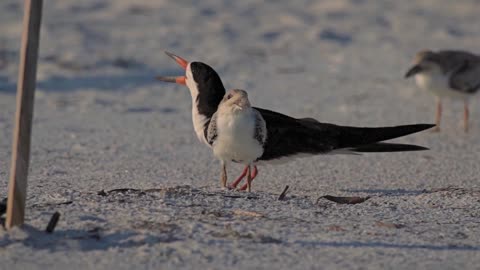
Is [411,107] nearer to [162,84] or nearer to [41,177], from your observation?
[162,84]

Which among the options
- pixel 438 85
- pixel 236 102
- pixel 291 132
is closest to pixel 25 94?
pixel 236 102

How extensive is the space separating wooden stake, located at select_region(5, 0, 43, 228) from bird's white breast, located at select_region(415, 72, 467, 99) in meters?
5.32

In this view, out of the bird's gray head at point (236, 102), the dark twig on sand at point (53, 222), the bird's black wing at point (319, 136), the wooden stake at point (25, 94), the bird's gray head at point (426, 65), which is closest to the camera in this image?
the wooden stake at point (25, 94)

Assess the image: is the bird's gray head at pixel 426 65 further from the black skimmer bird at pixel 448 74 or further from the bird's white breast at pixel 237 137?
the bird's white breast at pixel 237 137

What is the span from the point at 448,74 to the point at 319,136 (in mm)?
3457

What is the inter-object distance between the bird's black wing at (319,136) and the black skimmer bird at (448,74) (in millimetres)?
3174

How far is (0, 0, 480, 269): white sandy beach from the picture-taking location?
3.77 metres

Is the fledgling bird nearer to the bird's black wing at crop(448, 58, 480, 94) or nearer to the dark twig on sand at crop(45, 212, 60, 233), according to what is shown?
the dark twig on sand at crop(45, 212, 60, 233)

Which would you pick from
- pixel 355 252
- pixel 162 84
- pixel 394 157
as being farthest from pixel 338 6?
pixel 355 252

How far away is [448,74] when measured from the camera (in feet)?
27.2

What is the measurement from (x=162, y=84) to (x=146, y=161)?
125 inches

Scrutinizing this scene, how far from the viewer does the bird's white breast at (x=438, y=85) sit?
8297 millimetres

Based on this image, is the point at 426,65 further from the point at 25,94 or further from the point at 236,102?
the point at 25,94

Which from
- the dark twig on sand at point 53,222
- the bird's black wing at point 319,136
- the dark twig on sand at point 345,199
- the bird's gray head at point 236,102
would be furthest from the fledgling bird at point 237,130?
the dark twig on sand at point 53,222
